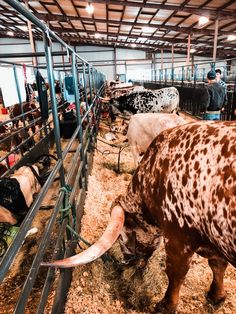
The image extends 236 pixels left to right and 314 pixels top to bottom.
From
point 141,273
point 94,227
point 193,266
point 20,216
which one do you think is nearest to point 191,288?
point 193,266

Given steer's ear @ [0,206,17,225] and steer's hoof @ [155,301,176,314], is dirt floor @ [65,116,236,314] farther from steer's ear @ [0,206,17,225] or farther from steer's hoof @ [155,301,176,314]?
steer's ear @ [0,206,17,225]

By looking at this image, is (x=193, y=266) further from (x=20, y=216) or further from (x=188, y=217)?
(x=20, y=216)

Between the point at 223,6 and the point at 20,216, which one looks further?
the point at 223,6

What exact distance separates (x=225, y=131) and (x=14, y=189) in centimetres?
237

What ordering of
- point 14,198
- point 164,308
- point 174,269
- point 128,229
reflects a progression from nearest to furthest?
point 174,269 < point 164,308 < point 128,229 < point 14,198

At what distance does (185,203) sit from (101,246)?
604 millimetres

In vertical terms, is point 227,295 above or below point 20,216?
below

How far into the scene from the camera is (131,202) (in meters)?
2.17

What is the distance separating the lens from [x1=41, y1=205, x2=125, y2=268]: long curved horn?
4.80 ft

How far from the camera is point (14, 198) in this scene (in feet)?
9.79

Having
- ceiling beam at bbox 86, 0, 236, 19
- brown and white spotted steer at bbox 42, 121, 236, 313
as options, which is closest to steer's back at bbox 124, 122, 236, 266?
brown and white spotted steer at bbox 42, 121, 236, 313

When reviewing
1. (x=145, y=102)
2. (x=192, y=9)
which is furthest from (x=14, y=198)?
(x=192, y=9)

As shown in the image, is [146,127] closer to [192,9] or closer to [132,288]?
[132,288]

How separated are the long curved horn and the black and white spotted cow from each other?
243 inches
